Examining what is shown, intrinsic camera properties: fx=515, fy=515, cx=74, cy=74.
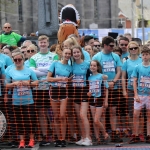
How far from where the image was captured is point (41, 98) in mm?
9750

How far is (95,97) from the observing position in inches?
379

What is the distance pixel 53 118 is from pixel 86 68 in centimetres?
114

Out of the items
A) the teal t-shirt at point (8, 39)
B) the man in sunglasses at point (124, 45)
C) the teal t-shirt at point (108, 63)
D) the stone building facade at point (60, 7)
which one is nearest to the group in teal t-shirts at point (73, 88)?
the teal t-shirt at point (108, 63)

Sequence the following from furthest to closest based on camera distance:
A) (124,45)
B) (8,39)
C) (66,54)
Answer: (8,39)
(124,45)
(66,54)

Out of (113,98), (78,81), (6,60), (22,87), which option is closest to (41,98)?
(22,87)

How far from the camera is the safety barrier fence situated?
9.61 meters

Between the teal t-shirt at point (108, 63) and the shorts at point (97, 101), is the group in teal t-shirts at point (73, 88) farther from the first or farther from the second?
the teal t-shirt at point (108, 63)

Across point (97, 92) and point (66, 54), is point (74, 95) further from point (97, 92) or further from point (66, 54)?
point (66, 54)

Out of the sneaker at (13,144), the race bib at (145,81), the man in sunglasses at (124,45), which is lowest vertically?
the sneaker at (13,144)

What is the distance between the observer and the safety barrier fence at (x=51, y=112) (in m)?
9.61

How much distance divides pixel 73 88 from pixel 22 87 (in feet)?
3.12

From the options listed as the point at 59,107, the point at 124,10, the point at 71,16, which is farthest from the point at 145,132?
the point at 124,10

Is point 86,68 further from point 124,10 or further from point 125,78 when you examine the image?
point 124,10

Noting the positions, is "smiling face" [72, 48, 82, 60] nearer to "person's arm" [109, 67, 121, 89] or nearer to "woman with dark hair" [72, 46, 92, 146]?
"woman with dark hair" [72, 46, 92, 146]
